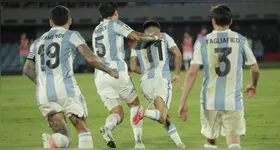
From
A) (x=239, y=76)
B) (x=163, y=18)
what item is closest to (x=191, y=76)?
(x=239, y=76)

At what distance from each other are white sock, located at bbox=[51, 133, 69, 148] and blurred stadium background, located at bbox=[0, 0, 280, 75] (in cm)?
2973

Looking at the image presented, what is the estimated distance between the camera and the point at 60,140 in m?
8.19

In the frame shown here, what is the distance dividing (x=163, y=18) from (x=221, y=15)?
33169mm

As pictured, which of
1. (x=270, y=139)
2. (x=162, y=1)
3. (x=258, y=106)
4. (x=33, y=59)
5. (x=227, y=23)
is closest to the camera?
(x=227, y=23)

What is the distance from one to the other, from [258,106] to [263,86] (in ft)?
17.5

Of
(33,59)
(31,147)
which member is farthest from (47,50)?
(31,147)

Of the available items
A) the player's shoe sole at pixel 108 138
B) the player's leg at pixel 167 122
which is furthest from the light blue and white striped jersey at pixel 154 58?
the player's shoe sole at pixel 108 138

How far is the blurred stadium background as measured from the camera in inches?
1563

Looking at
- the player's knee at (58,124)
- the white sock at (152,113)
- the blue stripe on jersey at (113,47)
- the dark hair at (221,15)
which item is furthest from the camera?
the blue stripe on jersey at (113,47)

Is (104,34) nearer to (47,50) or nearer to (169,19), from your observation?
(47,50)

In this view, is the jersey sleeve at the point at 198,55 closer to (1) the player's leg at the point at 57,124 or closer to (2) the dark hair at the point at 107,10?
(1) the player's leg at the point at 57,124

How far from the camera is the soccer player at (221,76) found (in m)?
7.92

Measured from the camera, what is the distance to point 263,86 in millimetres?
22031

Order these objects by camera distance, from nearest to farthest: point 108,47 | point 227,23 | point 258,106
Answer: point 227,23
point 108,47
point 258,106
